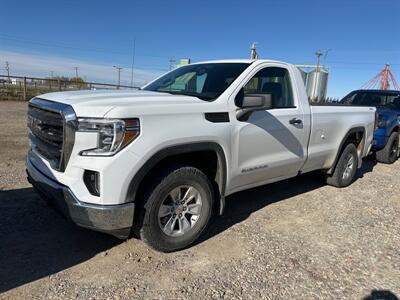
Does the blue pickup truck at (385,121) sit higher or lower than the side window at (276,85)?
lower

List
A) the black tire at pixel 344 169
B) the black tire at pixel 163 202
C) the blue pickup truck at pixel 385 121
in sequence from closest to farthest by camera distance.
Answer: the black tire at pixel 163 202, the black tire at pixel 344 169, the blue pickup truck at pixel 385 121

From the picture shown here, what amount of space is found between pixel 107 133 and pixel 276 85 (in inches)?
102

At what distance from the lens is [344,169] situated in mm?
6090

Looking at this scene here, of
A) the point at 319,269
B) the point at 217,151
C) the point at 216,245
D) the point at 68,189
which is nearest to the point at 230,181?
the point at 217,151

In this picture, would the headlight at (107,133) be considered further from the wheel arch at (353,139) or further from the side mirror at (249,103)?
the wheel arch at (353,139)

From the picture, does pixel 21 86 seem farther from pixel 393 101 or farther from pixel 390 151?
pixel 390 151

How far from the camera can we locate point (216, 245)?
3691mm

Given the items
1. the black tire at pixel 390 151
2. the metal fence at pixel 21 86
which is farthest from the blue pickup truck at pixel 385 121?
the metal fence at pixel 21 86

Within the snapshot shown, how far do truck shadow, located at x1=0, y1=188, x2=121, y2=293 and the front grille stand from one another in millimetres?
875

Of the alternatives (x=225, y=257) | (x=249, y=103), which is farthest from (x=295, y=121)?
(x=225, y=257)

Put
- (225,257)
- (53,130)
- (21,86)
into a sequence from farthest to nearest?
(21,86)
(225,257)
(53,130)

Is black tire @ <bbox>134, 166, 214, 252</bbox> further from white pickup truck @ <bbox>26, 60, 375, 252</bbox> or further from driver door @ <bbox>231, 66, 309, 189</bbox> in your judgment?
driver door @ <bbox>231, 66, 309, 189</bbox>

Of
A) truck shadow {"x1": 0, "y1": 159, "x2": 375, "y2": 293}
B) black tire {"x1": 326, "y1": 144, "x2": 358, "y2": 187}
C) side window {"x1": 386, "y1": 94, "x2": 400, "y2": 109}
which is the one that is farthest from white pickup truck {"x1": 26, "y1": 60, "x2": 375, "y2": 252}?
side window {"x1": 386, "y1": 94, "x2": 400, "y2": 109}

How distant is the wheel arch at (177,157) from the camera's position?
2965 mm
